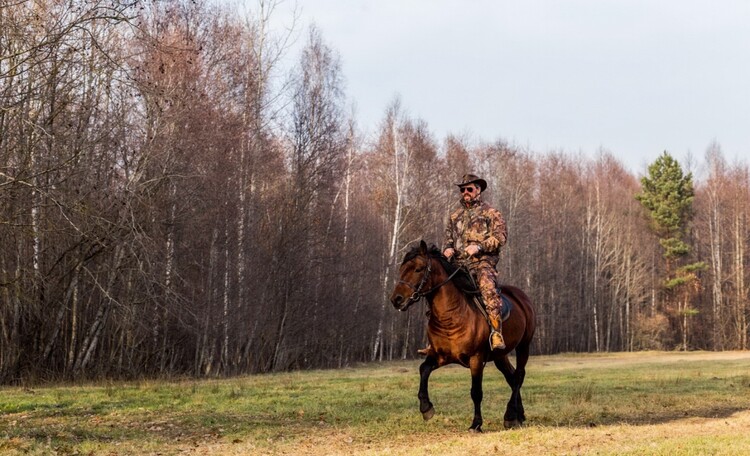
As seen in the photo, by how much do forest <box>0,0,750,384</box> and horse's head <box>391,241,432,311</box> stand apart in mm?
4571

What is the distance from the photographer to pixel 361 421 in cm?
1180

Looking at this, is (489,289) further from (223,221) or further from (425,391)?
(223,221)

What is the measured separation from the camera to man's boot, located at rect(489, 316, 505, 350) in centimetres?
1050

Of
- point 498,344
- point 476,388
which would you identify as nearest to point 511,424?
point 476,388

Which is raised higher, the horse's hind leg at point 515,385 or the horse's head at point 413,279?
the horse's head at point 413,279

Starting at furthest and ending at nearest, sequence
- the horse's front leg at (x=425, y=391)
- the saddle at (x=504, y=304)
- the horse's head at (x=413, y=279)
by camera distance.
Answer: the saddle at (x=504, y=304)
the horse's front leg at (x=425, y=391)
the horse's head at (x=413, y=279)

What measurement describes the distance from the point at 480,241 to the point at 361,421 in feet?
11.0

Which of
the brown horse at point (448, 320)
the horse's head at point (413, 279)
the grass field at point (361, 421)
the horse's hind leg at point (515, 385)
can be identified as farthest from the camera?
the horse's hind leg at point (515, 385)

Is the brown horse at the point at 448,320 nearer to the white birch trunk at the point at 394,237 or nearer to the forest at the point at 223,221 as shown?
the forest at the point at 223,221

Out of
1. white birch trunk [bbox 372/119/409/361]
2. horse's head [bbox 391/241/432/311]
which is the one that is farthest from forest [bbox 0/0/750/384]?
horse's head [bbox 391/241/432/311]

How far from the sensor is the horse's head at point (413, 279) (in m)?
9.70

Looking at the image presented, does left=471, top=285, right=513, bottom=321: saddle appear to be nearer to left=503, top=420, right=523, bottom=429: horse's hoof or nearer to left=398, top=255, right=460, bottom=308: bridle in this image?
left=398, top=255, right=460, bottom=308: bridle

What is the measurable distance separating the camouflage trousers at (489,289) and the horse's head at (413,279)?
0.96 m

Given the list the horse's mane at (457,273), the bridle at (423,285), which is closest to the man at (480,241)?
the horse's mane at (457,273)
